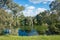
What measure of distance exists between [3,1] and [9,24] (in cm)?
364

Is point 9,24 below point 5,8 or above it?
below

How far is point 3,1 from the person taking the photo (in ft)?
78.3

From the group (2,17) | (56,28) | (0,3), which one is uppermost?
(0,3)

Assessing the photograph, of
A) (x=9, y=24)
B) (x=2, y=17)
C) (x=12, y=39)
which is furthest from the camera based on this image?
(x=9, y=24)

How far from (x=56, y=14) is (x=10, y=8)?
13.6 metres

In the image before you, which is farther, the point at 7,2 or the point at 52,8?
the point at 52,8

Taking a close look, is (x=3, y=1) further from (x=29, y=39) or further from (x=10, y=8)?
(x=29, y=39)

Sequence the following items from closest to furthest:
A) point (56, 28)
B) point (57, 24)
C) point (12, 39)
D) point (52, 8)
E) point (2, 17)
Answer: point (12, 39) → point (2, 17) → point (56, 28) → point (57, 24) → point (52, 8)

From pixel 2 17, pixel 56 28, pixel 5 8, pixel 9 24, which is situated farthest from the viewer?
pixel 56 28

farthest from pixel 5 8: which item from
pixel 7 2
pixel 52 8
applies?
pixel 52 8

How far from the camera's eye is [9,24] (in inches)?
886

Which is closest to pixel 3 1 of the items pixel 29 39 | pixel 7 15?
pixel 7 15

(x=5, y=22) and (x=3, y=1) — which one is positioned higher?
(x=3, y=1)

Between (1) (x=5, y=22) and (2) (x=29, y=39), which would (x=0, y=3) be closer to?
(1) (x=5, y=22)
